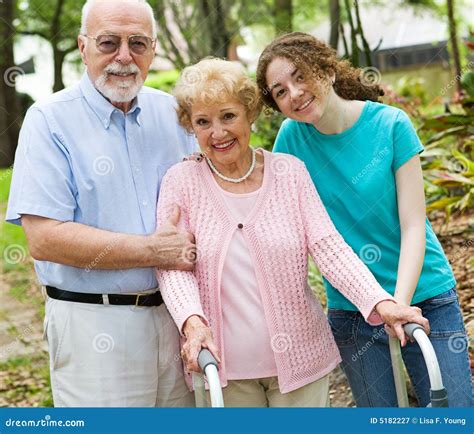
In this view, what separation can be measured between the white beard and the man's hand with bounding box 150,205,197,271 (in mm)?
493

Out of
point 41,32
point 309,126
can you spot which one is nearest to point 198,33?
point 41,32

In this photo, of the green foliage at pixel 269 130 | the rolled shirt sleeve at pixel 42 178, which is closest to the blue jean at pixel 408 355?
the rolled shirt sleeve at pixel 42 178

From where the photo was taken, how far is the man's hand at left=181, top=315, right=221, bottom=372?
2.27 metres

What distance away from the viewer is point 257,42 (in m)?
16.5

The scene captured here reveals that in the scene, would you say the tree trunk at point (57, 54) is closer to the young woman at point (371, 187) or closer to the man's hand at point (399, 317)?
the young woman at point (371, 187)

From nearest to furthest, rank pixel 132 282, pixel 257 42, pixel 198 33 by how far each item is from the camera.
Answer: pixel 132 282 < pixel 198 33 < pixel 257 42

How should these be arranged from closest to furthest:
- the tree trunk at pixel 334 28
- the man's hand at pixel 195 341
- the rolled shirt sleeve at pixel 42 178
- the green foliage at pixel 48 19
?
the man's hand at pixel 195 341 < the rolled shirt sleeve at pixel 42 178 < the tree trunk at pixel 334 28 < the green foliage at pixel 48 19

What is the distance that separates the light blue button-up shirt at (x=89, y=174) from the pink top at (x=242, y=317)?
336 millimetres

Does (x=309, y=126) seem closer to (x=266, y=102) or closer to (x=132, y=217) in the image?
(x=266, y=102)

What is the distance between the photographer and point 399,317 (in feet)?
7.57

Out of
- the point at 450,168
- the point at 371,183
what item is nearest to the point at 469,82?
the point at 450,168

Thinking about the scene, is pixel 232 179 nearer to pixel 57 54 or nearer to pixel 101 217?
pixel 101 217

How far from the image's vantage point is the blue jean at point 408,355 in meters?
2.72
